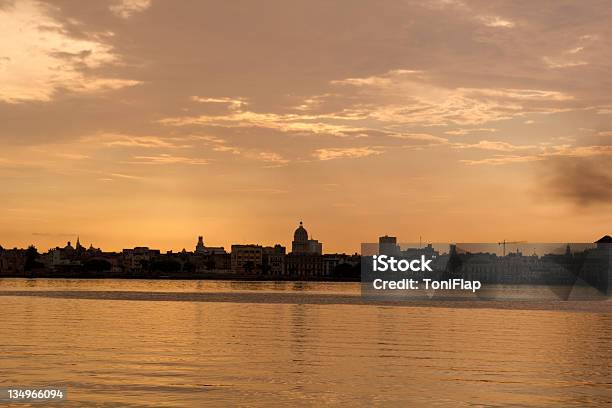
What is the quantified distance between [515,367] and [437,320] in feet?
108

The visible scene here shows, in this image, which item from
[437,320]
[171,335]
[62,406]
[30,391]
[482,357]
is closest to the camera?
[62,406]

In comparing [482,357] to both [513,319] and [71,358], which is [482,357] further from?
[513,319]

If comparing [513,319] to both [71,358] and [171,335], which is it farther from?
[71,358]

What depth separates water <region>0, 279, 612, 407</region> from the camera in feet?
102

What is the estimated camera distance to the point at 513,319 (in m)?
77.3

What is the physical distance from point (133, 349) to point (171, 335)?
910cm

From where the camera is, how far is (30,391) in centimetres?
3020

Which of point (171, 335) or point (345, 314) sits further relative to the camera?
point (345, 314)

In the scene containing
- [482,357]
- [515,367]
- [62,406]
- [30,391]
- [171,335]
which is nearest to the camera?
[62,406]

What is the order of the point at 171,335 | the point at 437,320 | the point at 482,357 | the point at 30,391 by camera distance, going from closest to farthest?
the point at 30,391, the point at 482,357, the point at 171,335, the point at 437,320

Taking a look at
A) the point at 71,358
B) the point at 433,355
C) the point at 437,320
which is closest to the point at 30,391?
the point at 71,358

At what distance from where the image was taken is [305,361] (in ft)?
133

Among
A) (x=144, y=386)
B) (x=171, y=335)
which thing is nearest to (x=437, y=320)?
(x=171, y=335)

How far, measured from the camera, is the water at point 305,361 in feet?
102
